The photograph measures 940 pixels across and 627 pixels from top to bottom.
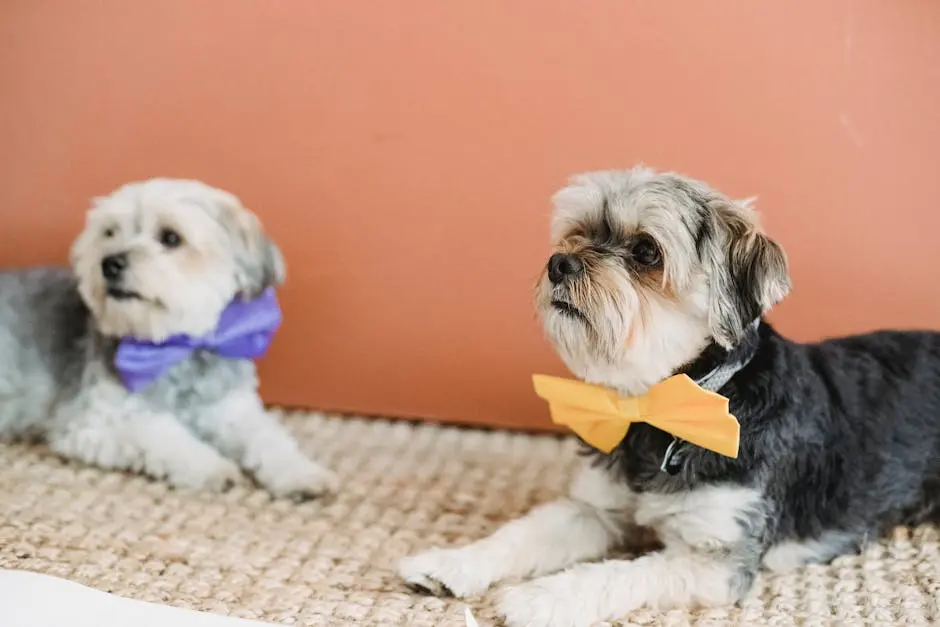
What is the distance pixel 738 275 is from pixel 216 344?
3.64 ft

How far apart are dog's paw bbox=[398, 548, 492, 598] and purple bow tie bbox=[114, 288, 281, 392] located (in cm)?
68

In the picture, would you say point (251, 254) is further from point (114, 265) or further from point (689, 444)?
point (689, 444)

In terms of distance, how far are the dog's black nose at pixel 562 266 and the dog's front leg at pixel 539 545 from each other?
15.8 inches

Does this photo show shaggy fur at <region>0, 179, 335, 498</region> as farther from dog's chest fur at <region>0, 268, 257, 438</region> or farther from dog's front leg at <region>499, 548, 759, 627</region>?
dog's front leg at <region>499, 548, 759, 627</region>

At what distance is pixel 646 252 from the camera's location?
1507 mm

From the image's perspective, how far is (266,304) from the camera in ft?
6.89

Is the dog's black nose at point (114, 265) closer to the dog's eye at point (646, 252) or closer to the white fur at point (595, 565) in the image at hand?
the white fur at point (595, 565)

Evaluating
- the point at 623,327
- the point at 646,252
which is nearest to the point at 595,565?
the point at 623,327

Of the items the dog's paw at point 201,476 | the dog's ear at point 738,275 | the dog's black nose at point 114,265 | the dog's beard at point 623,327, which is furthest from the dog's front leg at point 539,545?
the dog's black nose at point 114,265

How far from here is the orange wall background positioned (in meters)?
1.97

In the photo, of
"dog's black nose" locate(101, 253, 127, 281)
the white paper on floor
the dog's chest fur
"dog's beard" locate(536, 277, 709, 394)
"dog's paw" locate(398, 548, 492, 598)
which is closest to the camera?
the white paper on floor

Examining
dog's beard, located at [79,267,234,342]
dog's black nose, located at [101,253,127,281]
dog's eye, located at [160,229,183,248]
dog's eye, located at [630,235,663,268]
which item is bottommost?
dog's beard, located at [79,267,234,342]

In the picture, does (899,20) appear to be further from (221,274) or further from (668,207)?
(221,274)

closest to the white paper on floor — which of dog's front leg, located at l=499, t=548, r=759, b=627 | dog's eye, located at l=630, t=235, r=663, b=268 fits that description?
dog's front leg, located at l=499, t=548, r=759, b=627
